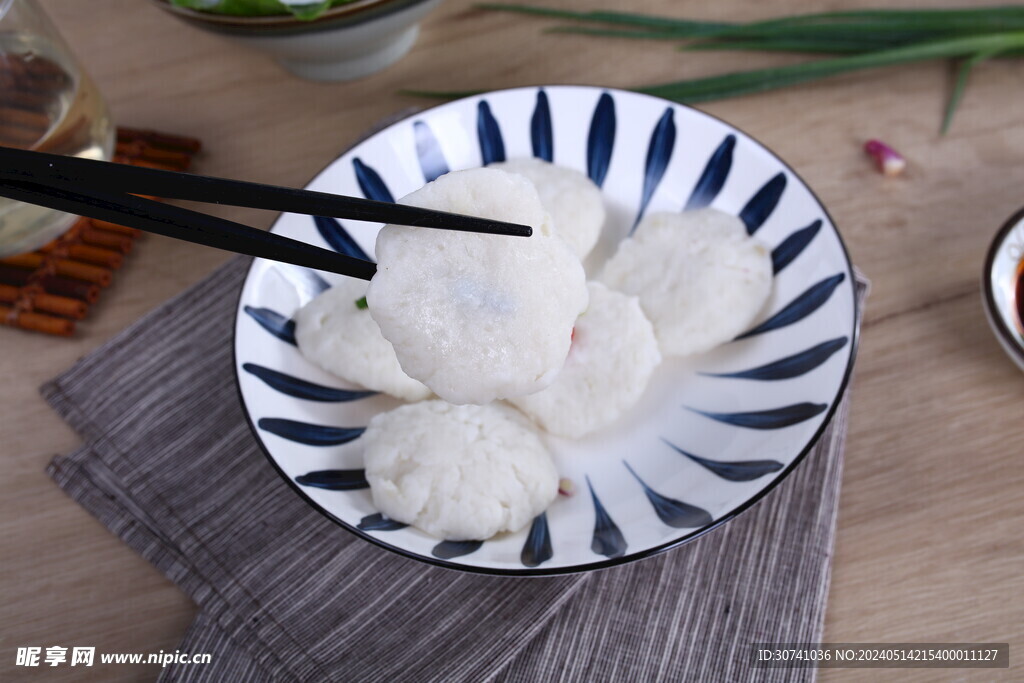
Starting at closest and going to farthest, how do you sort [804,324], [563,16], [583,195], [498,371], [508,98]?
[498,371], [804,324], [583,195], [508,98], [563,16]

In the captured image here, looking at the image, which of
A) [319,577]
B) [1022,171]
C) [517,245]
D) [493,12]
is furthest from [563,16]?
[319,577]

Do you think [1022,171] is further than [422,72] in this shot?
No

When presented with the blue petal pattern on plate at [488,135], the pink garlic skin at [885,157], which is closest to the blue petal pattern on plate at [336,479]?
the blue petal pattern on plate at [488,135]

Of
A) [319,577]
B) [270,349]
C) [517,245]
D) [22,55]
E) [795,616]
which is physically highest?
[22,55]

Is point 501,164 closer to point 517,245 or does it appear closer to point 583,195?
point 583,195

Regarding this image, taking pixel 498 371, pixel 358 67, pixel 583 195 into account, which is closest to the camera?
pixel 498 371

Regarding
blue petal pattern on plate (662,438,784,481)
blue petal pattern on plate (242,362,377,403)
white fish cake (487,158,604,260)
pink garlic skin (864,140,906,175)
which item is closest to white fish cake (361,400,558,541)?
blue petal pattern on plate (242,362,377,403)
